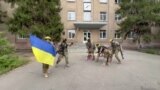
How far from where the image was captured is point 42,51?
48.0 feet

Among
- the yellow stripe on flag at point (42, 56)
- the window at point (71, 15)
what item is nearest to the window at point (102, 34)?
the window at point (71, 15)

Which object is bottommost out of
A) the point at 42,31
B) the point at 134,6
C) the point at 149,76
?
the point at 149,76

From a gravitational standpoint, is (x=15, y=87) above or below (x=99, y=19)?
below

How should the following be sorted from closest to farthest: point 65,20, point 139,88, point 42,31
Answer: point 139,88 → point 42,31 → point 65,20

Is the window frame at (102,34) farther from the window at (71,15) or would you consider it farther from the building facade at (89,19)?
the window at (71,15)

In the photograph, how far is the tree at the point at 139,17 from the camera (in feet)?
155

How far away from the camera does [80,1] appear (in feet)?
185

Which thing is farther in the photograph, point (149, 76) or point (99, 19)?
point (99, 19)

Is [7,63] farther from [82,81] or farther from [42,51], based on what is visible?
[82,81]

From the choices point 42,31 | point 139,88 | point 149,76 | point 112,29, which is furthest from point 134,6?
point 139,88

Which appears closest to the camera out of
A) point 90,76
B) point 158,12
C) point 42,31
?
point 90,76

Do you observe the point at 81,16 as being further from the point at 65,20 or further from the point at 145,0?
the point at 145,0

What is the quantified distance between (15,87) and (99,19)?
46055mm

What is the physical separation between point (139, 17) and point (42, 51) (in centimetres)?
3451
